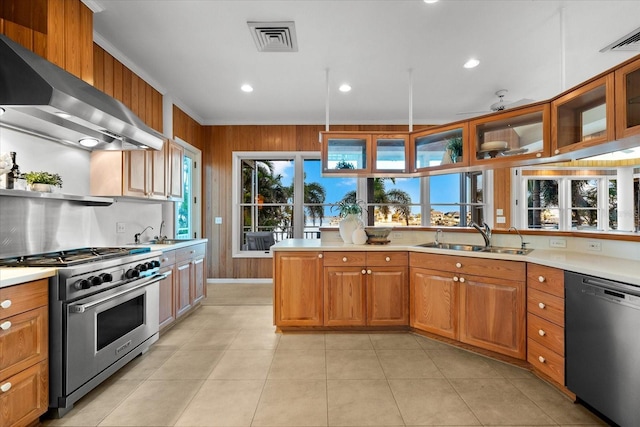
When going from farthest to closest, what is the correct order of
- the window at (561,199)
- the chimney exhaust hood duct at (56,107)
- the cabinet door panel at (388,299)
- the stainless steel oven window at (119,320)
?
the window at (561,199)
the cabinet door panel at (388,299)
the stainless steel oven window at (119,320)
the chimney exhaust hood duct at (56,107)

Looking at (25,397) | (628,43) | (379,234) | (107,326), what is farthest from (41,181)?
(628,43)

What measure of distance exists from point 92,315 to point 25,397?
0.50 m

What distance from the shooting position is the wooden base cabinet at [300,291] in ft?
10.4

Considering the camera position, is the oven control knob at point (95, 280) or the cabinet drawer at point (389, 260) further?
the cabinet drawer at point (389, 260)

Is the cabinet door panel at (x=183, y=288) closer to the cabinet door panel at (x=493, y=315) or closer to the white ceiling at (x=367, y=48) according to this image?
the white ceiling at (x=367, y=48)

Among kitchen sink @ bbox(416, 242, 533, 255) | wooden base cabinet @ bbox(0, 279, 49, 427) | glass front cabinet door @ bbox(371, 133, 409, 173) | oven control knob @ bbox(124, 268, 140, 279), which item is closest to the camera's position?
wooden base cabinet @ bbox(0, 279, 49, 427)

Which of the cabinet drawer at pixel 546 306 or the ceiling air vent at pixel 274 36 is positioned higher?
the ceiling air vent at pixel 274 36

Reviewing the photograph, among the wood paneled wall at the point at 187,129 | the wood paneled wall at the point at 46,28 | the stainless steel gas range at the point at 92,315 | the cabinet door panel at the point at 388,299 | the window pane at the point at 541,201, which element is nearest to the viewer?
the stainless steel gas range at the point at 92,315

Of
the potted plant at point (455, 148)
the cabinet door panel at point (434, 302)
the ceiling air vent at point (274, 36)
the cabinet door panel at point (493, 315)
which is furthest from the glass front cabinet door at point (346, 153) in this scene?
the cabinet door panel at point (493, 315)

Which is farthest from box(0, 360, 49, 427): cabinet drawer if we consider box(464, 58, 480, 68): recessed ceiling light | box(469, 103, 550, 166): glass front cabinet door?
box(464, 58, 480, 68): recessed ceiling light

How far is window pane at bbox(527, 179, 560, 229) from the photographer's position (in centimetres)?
513

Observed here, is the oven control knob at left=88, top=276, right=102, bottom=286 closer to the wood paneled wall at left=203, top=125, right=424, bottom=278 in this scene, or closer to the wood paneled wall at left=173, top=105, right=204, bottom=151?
the wood paneled wall at left=173, top=105, right=204, bottom=151

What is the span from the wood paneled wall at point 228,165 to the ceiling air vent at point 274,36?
8.10ft

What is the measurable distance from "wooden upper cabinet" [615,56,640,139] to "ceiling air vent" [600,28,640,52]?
1.51 m
